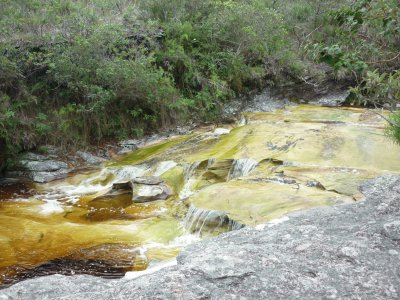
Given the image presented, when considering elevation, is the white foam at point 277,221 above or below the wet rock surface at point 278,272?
below

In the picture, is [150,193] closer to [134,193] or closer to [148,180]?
[134,193]

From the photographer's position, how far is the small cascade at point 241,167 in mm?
8984

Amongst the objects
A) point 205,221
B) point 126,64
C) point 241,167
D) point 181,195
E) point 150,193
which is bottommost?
point 181,195

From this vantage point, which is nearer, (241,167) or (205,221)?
(205,221)

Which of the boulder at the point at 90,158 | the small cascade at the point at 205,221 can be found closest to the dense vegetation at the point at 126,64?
the boulder at the point at 90,158

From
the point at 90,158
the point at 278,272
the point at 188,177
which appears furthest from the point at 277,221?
the point at 90,158

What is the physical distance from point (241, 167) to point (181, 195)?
1.40 m

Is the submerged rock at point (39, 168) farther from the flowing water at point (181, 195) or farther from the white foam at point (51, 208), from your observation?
the white foam at point (51, 208)

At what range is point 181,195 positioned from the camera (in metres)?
9.09

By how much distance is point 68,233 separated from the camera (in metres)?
7.27

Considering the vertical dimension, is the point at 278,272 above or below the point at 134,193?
above

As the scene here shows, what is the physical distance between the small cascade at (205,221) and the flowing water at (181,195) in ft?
0.05

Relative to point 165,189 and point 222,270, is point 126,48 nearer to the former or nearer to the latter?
point 165,189

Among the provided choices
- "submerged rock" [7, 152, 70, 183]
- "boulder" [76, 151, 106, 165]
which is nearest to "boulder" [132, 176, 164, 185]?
"submerged rock" [7, 152, 70, 183]
